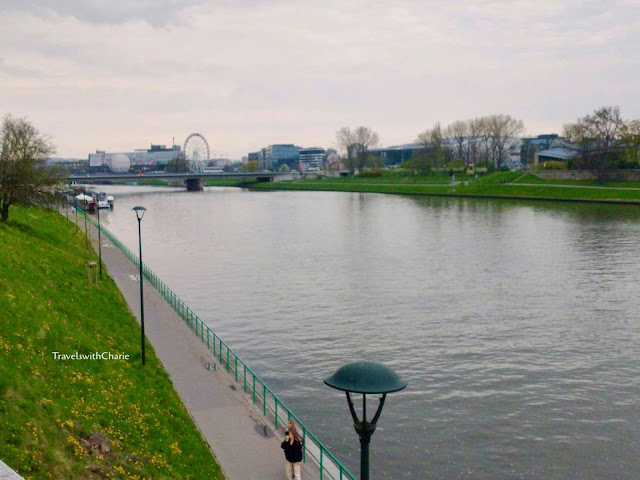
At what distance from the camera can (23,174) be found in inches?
1590

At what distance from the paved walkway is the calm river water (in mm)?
2401

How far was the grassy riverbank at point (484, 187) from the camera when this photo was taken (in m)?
104

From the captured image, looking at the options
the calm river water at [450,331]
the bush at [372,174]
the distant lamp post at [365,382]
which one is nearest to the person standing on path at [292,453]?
the calm river water at [450,331]

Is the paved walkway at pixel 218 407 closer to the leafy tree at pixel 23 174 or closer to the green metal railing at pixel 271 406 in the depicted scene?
the green metal railing at pixel 271 406

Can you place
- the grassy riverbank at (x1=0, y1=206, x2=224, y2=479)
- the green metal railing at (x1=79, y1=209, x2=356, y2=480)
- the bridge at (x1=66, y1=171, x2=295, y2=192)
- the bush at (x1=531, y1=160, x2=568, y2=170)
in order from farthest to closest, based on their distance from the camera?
1. the bridge at (x1=66, y1=171, x2=295, y2=192)
2. the bush at (x1=531, y1=160, x2=568, y2=170)
3. the green metal railing at (x1=79, y1=209, x2=356, y2=480)
4. the grassy riverbank at (x1=0, y1=206, x2=224, y2=479)

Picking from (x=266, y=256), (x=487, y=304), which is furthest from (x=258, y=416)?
(x=266, y=256)

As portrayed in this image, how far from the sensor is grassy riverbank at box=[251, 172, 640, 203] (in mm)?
103562

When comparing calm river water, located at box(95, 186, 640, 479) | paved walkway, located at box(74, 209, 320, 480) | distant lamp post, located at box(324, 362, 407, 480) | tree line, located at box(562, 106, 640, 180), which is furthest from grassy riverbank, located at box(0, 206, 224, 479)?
tree line, located at box(562, 106, 640, 180)

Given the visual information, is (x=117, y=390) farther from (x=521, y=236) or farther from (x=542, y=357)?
(x=521, y=236)

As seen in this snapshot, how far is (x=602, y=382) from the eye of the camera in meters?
23.6

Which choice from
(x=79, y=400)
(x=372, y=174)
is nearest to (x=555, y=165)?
(x=372, y=174)

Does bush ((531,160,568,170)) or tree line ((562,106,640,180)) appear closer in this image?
tree line ((562,106,640,180))

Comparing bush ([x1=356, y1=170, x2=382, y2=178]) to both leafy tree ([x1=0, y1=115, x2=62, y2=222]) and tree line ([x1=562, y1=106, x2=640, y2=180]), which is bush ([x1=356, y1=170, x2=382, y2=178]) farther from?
leafy tree ([x1=0, y1=115, x2=62, y2=222])

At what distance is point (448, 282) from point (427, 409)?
2024 cm
